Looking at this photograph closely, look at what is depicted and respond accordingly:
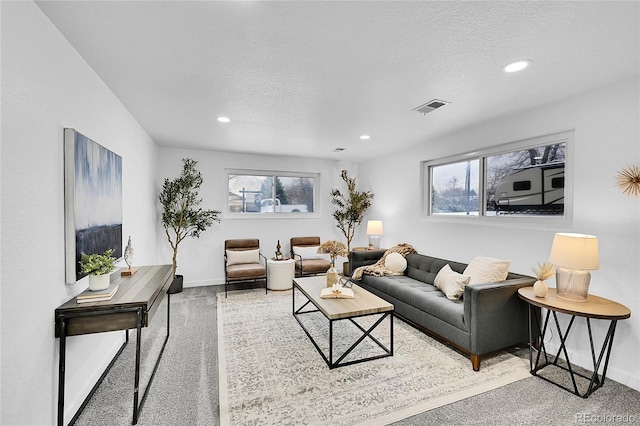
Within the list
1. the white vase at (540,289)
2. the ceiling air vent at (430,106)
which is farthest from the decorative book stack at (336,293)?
the ceiling air vent at (430,106)

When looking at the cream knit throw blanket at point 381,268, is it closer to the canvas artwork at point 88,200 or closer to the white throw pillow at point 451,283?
the white throw pillow at point 451,283

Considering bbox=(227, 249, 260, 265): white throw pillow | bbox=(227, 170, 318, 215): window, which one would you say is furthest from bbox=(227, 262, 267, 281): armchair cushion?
bbox=(227, 170, 318, 215): window

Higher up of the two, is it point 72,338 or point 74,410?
→ point 72,338

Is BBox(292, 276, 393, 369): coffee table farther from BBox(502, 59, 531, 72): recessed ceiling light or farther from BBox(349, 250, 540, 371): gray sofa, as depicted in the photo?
BBox(502, 59, 531, 72): recessed ceiling light

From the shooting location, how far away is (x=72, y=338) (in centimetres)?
191

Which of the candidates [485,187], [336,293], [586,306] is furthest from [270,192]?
[586,306]

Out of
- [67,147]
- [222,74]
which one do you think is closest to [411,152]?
[222,74]

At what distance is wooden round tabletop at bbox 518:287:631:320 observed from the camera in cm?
204

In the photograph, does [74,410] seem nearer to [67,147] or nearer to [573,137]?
[67,147]

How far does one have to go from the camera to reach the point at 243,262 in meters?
5.00

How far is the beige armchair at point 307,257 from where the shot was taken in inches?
200

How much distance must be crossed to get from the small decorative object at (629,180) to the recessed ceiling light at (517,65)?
1.24 metres

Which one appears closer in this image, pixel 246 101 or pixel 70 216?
pixel 70 216

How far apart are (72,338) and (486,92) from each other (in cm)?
379
